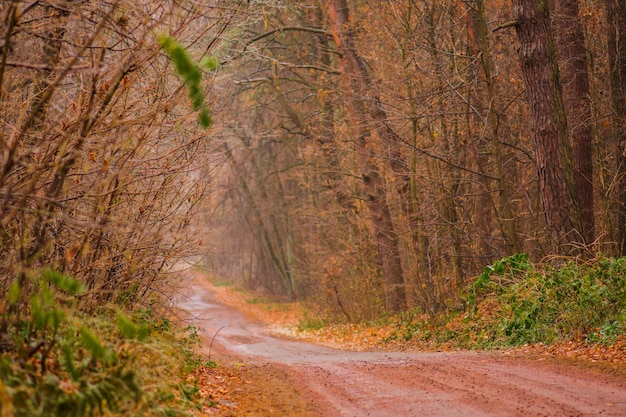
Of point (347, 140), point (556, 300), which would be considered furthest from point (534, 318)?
point (347, 140)

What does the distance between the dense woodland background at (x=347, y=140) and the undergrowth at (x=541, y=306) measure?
70 cm

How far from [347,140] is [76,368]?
14637 millimetres

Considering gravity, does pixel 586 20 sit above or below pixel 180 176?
above

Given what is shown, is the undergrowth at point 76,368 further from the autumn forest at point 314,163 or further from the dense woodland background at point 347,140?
the dense woodland background at point 347,140

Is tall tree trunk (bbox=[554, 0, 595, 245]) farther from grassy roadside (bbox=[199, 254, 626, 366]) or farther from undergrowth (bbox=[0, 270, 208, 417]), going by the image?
undergrowth (bbox=[0, 270, 208, 417])

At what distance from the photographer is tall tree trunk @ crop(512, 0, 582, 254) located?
13.8m

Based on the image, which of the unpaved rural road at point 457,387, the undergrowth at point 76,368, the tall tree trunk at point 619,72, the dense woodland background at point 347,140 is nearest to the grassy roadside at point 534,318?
Answer: the dense woodland background at point 347,140

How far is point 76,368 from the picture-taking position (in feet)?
19.2

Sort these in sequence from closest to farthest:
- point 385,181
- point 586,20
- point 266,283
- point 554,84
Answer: point 554,84 → point 586,20 → point 385,181 → point 266,283

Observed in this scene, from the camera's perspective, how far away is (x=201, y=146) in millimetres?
10602

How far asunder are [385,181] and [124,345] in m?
16.8

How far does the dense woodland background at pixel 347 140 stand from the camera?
7199mm

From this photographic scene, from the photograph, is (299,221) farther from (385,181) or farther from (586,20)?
(586,20)

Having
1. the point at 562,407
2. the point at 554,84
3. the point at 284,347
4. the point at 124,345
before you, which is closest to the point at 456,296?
the point at 284,347
